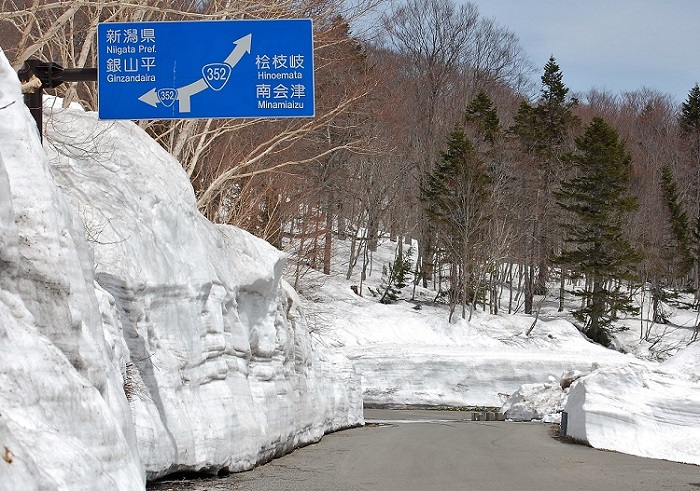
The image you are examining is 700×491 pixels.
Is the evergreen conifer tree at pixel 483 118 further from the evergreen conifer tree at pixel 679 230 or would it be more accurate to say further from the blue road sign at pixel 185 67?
the blue road sign at pixel 185 67

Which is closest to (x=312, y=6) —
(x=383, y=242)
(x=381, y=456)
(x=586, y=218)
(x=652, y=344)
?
(x=381, y=456)

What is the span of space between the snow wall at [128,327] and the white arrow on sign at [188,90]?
1.43 m

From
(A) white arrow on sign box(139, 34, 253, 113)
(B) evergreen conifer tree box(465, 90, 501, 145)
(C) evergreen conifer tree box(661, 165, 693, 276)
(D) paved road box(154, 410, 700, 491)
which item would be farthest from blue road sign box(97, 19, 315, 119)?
(C) evergreen conifer tree box(661, 165, 693, 276)

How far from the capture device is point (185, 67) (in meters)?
11.0

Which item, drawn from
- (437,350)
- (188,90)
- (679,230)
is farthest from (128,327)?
(679,230)

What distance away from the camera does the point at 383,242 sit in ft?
198

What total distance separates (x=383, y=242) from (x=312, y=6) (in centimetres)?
4203

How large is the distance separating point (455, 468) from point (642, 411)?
5.93 metres

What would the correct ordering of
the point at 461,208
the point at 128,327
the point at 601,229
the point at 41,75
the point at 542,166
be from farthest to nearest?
the point at 542,166
the point at 601,229
the point at 461,208
the point at 128,327
the point at 41,75

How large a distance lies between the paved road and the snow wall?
2.07 feet

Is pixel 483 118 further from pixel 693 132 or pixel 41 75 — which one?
pixel 41 75

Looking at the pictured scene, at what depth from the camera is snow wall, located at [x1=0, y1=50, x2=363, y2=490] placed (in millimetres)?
5797

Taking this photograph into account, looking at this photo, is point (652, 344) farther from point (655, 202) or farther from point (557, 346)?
point (655, 202)

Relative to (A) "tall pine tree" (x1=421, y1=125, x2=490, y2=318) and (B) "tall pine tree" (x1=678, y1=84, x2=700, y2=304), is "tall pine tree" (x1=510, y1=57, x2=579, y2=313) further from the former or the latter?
(B) "tall pine tree" (x1=678, y1=84, x2=700, y2=304)
